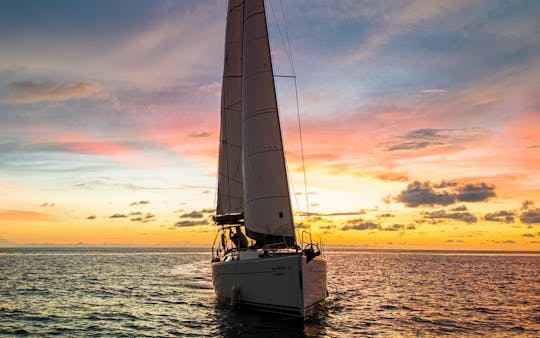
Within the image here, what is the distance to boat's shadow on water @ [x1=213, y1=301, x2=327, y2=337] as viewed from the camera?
21.3m

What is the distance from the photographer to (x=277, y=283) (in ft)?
72.5

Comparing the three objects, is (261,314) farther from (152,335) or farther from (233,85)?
(233,85)

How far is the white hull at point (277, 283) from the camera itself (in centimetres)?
2148

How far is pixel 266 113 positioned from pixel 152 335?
14.0 meters

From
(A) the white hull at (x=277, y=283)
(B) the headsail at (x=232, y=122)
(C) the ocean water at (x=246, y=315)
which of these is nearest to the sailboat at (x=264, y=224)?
(A) the white hull at (x=277, y=283)

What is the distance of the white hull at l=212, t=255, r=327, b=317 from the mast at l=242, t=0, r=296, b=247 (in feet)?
7.97

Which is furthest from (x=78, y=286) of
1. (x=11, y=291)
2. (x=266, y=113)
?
(x=266, y=113)

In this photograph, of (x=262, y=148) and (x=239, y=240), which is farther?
(x=239, y=240)

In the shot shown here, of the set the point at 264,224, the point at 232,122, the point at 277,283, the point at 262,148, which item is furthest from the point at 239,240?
the point at 232,122

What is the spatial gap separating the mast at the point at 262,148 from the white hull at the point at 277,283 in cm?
243

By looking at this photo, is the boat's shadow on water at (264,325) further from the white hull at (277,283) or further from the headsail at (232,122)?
the headsail at (232,122)

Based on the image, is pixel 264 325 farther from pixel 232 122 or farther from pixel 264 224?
pixel 232 122

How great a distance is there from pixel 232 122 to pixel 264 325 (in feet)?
57.9

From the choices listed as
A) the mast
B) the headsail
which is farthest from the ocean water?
the headsail
